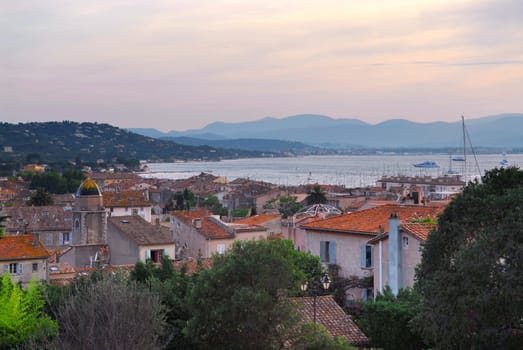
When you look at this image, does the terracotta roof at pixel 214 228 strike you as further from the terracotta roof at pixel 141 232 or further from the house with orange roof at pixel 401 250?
the house with orange roof at pixel 401 250

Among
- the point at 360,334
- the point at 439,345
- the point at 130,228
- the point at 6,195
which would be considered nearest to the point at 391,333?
the point at 360,334

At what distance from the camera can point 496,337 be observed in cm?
1383

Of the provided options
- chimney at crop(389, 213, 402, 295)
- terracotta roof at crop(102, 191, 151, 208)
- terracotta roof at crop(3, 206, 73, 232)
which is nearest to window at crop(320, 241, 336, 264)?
chimney at crop(389, 213, 402, 295)

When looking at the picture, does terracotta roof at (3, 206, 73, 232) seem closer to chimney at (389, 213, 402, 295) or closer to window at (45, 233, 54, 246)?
window at (45, 233, 54, 246)

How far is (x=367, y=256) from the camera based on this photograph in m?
25.8

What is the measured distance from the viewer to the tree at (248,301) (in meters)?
15.2

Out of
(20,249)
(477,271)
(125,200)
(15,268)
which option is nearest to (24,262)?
(15,268)

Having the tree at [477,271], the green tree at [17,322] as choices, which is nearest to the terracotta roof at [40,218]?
the green tree at [17,322]

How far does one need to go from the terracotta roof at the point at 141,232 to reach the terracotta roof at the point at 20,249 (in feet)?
17.8

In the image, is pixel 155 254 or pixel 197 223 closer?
pixel 155 254

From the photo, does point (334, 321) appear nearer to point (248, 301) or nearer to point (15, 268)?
point (248, 301)

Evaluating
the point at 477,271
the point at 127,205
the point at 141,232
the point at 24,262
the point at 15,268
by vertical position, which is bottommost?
the point at 127,205

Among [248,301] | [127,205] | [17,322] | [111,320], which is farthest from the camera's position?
[127,205]

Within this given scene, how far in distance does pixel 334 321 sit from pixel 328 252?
9.36 meters
